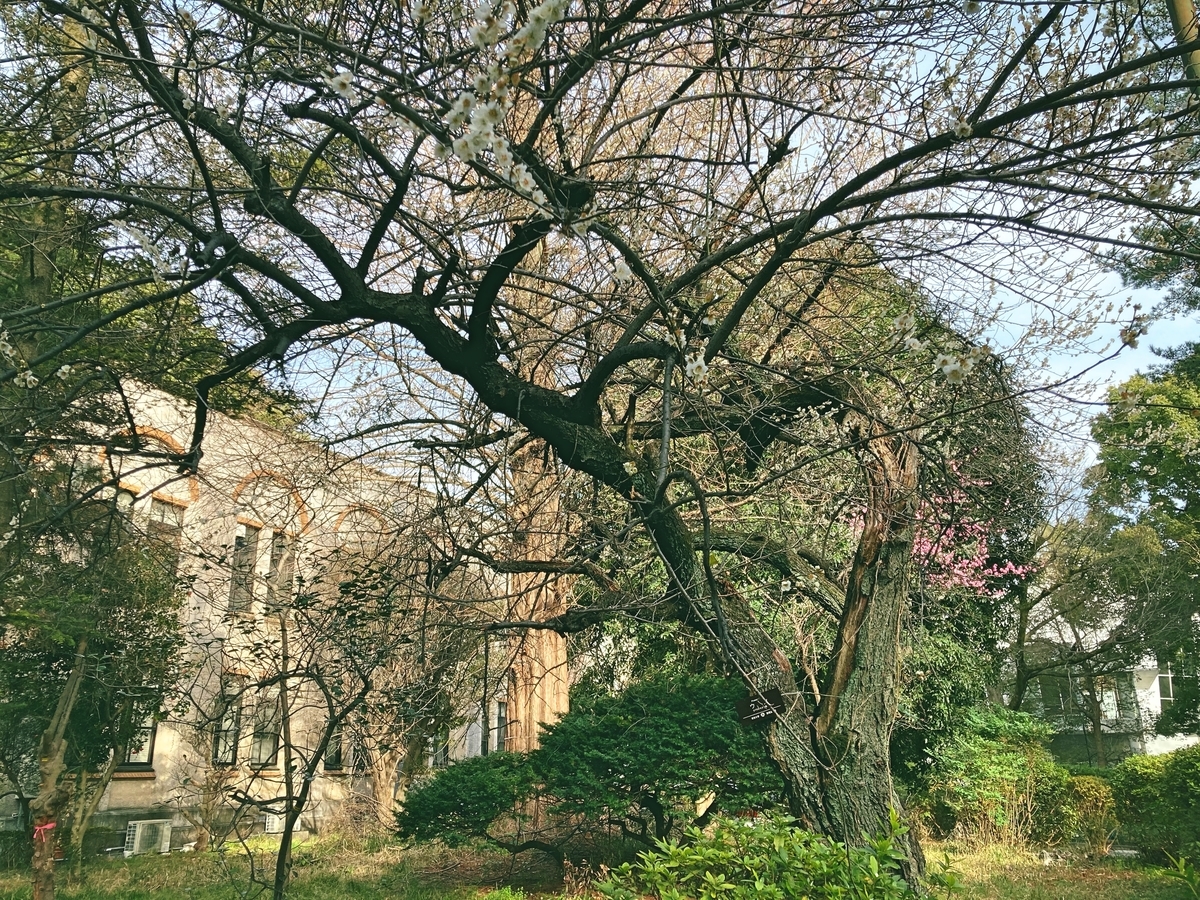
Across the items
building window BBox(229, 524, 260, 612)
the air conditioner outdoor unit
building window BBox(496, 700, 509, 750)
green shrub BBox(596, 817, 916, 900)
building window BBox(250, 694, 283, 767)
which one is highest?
building window BBox(229, 524, 260, 612)

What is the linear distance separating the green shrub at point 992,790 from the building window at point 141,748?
10.3m

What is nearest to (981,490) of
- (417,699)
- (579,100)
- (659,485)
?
(659,485)

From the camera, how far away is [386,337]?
5.86 m

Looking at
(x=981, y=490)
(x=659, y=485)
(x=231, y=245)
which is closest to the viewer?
(x=659, y=485)

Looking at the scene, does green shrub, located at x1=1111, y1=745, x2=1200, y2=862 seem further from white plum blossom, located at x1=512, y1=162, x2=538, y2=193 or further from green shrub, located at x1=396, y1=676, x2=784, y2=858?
white plum blossom, located at x1=512, y1=162, x2=538, y2=193

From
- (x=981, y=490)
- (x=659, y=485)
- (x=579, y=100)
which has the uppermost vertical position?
(x=579, y=100)

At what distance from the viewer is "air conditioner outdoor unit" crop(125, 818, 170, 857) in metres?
12.0

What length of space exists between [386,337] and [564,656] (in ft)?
18.1

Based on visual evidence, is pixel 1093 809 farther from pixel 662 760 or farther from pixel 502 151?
pixel 502 151

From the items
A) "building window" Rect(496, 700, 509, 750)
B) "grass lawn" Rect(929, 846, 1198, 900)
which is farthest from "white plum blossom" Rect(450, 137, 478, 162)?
"grass lawn" Rect(929, 846, 1198, 900)

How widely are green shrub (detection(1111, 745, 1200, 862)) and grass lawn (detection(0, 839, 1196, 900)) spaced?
1.70 feet

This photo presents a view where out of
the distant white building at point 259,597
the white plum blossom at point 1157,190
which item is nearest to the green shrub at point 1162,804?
the distant white building at point 259,597

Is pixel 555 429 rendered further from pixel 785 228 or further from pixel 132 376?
pixel 132 376

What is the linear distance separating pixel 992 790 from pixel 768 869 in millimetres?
8930
